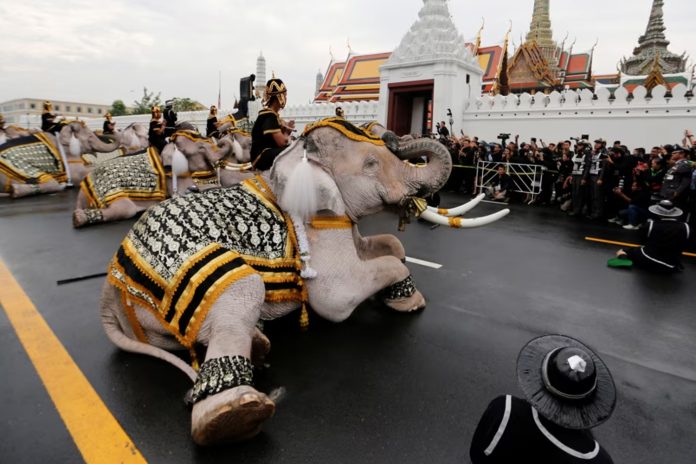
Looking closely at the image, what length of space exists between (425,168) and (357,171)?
19.8 inches

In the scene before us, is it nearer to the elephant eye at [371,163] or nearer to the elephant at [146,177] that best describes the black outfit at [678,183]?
the elephant eye at [371,163]

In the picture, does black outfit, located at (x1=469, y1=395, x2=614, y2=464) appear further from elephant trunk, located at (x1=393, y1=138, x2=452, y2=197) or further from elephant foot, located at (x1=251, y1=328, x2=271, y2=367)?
elephant trunk, located at (x1=393, y1=138, x2=452, y2=197)

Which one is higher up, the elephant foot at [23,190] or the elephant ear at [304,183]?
the elephant ear at [304,183]

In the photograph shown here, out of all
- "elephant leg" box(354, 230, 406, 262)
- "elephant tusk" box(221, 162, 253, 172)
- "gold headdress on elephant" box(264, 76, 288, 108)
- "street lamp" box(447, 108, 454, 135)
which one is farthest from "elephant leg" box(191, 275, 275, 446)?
"street lamp" box(447, 108, 454, 135)

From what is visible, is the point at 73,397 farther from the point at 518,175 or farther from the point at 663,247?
the point at 518,175

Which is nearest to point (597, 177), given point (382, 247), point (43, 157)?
point (382, 247)

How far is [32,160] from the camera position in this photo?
33.8 ft

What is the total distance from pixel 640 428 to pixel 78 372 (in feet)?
9.99

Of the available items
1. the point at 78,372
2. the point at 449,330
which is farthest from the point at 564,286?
the point at 78,372

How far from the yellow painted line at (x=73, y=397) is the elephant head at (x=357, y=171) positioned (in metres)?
1.44

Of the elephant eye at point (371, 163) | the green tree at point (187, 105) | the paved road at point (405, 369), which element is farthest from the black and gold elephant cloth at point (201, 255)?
the green tree at point (187, 105)

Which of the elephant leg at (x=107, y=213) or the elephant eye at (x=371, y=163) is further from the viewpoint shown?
the elephant leg at (x=107, y=213)

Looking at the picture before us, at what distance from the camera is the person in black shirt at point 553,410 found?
4.23ft

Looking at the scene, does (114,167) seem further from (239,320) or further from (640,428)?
(640,428)
